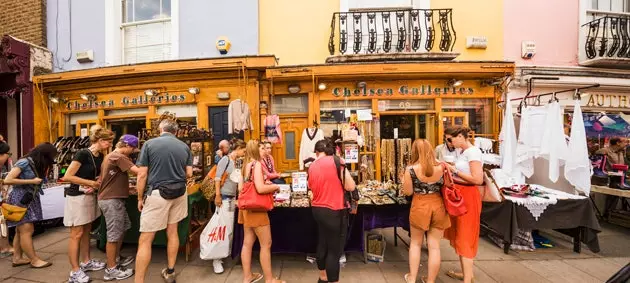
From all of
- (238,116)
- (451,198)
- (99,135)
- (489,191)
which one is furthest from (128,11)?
(489,191)

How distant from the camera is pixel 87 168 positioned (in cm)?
357

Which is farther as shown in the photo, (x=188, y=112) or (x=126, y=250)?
(x=188, y=112)

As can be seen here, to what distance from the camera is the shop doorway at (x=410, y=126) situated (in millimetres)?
7496

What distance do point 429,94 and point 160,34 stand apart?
319 inches

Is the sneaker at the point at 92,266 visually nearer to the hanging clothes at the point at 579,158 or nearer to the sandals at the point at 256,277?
the sandals at the point at 256,277

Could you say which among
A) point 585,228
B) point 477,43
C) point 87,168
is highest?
point 477,43

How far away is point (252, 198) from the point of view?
10.4 feet

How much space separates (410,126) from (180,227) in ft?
20.2

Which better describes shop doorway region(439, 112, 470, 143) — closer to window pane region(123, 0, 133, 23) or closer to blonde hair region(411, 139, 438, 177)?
blonde hair region(411, 139, 438, 177)

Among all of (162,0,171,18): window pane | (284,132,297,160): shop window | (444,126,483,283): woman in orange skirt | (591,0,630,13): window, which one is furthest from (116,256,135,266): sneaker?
(591,0,630,13): window

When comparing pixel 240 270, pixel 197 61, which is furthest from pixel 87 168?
pixel 197 61

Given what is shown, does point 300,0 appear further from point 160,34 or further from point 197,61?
point 160,34

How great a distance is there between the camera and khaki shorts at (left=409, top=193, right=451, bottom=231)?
3145mm

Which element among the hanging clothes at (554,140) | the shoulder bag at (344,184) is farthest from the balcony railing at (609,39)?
the shoulder bag at (344,184)
